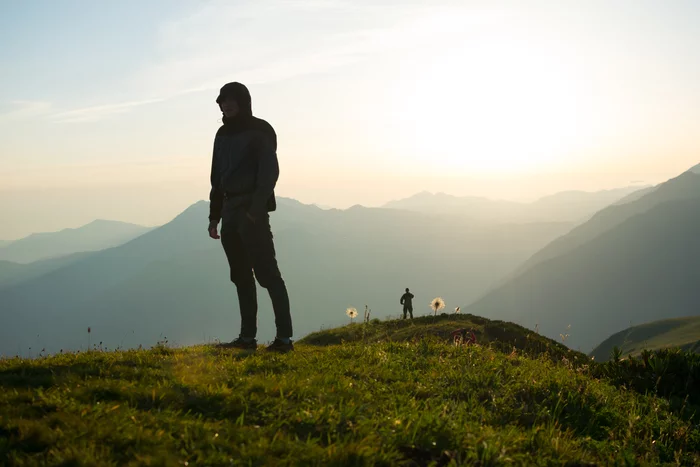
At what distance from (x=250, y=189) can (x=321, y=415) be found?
501 centimetres

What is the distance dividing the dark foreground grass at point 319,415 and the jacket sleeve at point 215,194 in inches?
122

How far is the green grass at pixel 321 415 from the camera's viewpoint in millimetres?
3555

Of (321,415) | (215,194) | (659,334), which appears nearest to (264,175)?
(215,194)

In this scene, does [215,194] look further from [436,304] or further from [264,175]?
[436,304]

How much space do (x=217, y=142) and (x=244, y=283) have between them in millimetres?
2532

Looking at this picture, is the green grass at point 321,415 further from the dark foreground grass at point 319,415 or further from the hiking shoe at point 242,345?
the hiking shoe at point 242,345

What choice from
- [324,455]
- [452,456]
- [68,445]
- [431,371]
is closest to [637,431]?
[431,371]

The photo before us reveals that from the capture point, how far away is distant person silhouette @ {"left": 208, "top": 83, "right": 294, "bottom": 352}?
8438 mm

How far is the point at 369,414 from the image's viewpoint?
14.6 feet

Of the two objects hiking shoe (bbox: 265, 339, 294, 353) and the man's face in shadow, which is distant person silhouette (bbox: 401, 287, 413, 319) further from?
the man's face in shadow

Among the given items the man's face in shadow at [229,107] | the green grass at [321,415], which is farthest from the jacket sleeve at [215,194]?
the green grass at [321,415]

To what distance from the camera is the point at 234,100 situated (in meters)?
8.56

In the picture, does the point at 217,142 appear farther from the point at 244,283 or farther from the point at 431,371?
the point at 431,371

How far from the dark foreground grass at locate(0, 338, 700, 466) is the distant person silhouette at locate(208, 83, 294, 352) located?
189 centimetres
